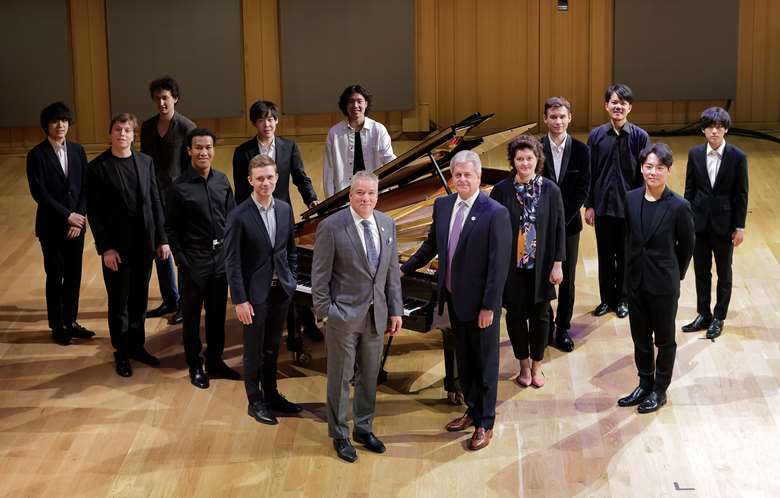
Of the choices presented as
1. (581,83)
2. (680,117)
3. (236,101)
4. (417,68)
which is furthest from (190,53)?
(680,117)

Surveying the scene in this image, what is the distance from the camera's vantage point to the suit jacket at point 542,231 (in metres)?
5.51

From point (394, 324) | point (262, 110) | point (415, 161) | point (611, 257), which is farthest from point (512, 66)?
point (394, 324)

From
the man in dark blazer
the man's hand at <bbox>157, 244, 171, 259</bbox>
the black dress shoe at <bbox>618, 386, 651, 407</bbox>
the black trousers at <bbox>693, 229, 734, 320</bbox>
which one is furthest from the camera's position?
the black trousers at <bbox>693, 229, 734, 320</bbox>

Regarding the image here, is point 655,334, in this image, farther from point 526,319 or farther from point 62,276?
point 62,276

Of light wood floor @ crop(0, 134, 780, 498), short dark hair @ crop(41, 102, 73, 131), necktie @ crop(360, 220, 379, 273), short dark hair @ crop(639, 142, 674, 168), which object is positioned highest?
short dark hair @ crop(41, 102, 73, 131)

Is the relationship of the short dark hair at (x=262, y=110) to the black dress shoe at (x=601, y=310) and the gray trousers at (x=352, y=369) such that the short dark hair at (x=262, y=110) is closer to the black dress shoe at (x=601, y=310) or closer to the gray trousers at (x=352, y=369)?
the gray trousers at (x=352, y=369)

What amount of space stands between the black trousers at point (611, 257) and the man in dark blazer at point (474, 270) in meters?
1.75

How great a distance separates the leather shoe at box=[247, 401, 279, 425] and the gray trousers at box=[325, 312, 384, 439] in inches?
16.0

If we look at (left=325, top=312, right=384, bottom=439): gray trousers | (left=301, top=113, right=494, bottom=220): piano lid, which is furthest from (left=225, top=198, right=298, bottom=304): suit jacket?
(left=301, top=113, right=494, bottom=220): piano lid

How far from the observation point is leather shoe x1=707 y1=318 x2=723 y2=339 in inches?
253

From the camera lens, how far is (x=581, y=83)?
11.1 meters

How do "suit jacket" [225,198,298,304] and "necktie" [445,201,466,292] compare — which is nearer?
"necktie" [445,201,466,292]

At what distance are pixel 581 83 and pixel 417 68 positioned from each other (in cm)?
149

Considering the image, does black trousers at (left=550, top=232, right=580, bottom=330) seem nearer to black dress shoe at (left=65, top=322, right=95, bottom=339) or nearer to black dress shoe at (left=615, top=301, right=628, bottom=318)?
black dress shoe at (left=615, top=301, right=628, bottom=318)
